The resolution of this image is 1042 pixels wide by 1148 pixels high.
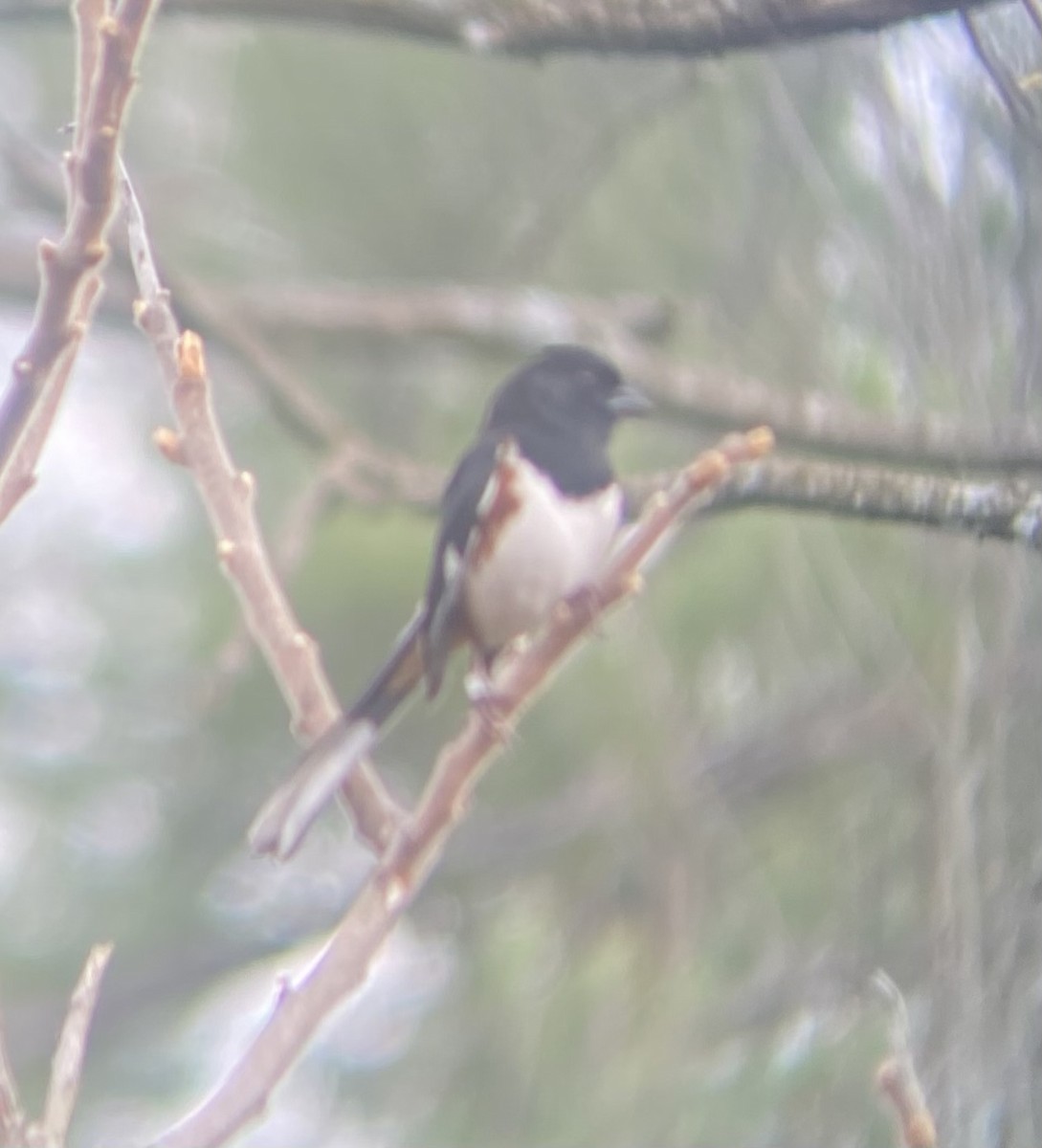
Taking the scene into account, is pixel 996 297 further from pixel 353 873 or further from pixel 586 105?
pixel 353 873

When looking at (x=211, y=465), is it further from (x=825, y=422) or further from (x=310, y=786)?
(x=825, y=422)

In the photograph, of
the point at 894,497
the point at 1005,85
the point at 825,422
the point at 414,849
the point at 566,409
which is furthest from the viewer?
the point at 825,422

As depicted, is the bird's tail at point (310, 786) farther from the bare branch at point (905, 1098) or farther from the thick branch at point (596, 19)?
the thick branch at point (596, 19)

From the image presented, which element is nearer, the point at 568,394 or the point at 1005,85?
the point at 1005,85

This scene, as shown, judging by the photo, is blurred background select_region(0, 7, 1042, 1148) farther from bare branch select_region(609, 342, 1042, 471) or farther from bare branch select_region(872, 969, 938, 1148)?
bare branch select_region(872, 969, 938, 1148)

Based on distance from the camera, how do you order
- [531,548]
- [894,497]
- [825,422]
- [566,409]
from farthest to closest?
[825,422] → [566,409] → [531,548] → [894,497]

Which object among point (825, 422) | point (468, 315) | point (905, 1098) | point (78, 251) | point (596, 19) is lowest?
point (468, 315)

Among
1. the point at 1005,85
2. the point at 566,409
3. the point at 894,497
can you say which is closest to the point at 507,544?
the point at 566,409

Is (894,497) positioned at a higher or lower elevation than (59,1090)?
lower

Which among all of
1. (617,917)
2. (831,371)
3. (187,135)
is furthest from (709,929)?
(187,135)
